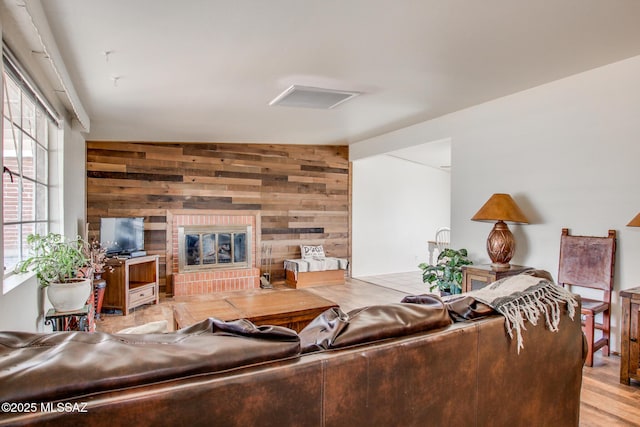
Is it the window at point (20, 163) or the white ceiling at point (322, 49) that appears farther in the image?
the window at point (20, 163)

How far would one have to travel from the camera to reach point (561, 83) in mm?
3566

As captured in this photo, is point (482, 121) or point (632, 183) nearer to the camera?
point (632, 183)

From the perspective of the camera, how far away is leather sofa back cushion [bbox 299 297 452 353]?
112 cm

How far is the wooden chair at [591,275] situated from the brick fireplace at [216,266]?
4086 millimetres

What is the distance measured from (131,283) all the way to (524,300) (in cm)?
473

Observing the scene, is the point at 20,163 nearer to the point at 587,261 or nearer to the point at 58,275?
the point at 58,275

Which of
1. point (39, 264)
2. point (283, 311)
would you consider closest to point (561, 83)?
point (283, 311)

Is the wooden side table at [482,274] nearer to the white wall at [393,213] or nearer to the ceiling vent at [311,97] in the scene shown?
the ceiling vent at [311,97]

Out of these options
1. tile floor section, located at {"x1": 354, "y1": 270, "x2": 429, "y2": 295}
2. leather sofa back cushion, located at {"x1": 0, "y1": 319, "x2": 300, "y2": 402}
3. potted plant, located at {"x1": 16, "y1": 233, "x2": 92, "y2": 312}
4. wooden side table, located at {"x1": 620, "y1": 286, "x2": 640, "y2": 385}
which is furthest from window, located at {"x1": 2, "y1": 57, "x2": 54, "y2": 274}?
tile floor section, located at {"x1": 354, "y1": 270, "x2": 429, "y2": 295}

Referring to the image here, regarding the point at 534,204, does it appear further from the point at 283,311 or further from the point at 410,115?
the point at 283,311

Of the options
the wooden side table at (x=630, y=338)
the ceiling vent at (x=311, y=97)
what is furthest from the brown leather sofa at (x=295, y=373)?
the ceiling vent at (x=311, y=97)

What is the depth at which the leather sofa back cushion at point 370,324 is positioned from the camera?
3.66 ft

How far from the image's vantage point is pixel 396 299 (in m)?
5.24

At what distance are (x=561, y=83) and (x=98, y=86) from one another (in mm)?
4043
